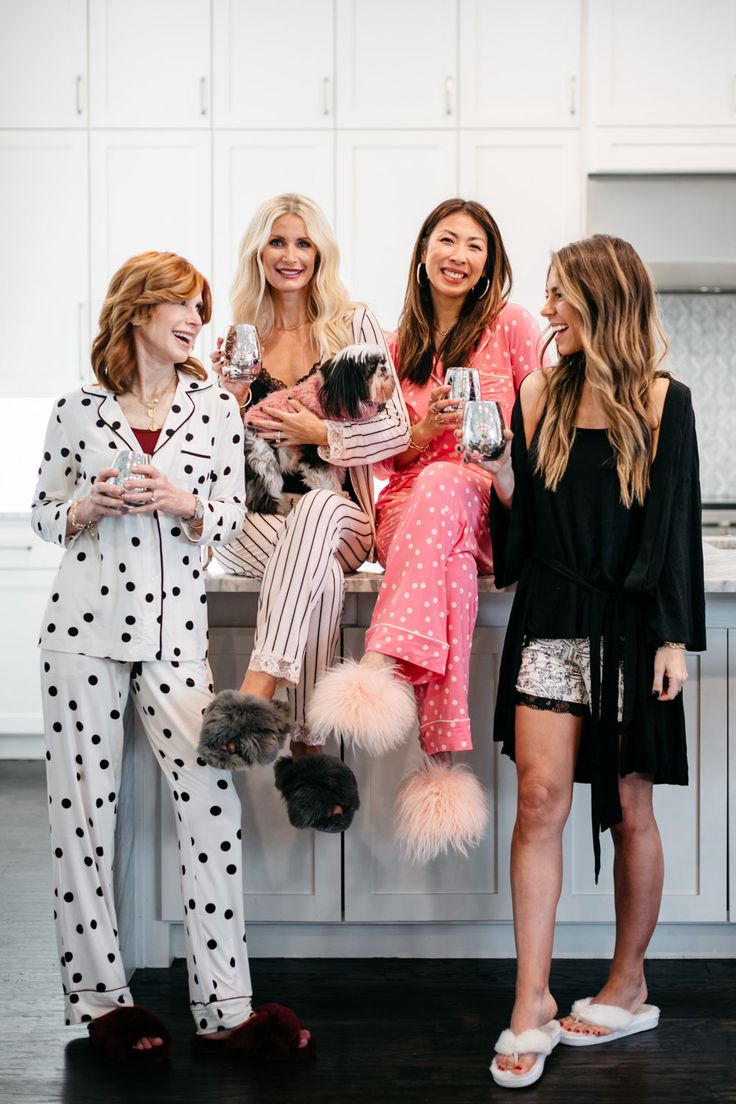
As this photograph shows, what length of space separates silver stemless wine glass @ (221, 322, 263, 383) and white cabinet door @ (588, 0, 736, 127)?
2.62 meters

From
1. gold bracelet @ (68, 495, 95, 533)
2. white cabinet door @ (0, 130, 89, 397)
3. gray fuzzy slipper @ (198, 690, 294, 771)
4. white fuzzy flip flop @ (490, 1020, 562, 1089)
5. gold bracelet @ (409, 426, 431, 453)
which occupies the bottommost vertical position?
white fuzzy flip flop @ (490, 1020, 562, 1089)

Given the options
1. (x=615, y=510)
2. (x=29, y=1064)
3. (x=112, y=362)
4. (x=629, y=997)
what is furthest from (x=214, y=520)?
(x=629, y=997)

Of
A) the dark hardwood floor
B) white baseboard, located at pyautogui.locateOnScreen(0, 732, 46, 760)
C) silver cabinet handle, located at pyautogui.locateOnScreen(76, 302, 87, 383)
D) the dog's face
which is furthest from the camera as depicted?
white baseboard, located at pyautogui.locateOnScreen(0, 732, 46, 760)

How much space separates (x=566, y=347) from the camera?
2016 millimetres

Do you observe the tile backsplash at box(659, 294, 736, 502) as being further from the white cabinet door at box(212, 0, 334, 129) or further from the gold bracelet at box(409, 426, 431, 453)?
the gold bracelet at box(409, 426, 431, 453)

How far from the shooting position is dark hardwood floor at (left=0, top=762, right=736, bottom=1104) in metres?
1.84

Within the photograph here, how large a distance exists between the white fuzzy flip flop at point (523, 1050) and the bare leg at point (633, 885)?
148 millimetres

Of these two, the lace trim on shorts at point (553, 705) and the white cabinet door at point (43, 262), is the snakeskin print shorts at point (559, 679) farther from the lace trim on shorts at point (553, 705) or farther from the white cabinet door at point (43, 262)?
the white cabinet door at point (43, 262)

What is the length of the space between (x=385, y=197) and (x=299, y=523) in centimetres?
252

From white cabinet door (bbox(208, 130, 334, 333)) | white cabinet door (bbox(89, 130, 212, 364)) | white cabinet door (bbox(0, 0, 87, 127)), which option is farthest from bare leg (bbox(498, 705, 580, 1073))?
white cabinet door (bbox(0, 0, 87, 127))

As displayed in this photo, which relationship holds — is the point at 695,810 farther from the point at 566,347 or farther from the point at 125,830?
the point at 125,830

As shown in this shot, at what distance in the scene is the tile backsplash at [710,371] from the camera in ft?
15.0

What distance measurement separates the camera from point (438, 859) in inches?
94.0

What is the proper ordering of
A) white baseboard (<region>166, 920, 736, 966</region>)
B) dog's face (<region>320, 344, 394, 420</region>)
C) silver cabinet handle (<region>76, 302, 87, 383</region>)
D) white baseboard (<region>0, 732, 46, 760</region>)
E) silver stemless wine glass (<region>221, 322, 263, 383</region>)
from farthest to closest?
white baseboard (<region>0, 732, 46, 760</region>) < silver cabinet handle (<region>76, 302, 87, 383</region>) < white baseboard (<region>166, 920, 736, 966</region>) < dog's face (<region>320, 344, 394, 420</region>) < silver stemless wine glass (<region>221, 322, 263, 383</region>)
